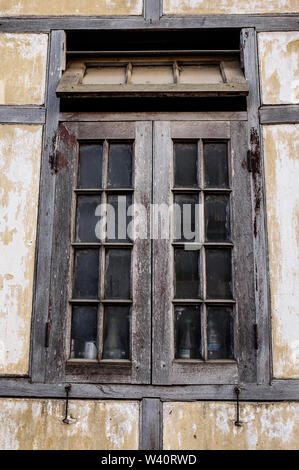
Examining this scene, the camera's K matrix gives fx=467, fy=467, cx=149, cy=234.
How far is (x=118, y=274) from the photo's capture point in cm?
303

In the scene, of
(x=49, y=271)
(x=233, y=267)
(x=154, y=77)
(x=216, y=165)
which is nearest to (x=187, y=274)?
(x=233, y=267)

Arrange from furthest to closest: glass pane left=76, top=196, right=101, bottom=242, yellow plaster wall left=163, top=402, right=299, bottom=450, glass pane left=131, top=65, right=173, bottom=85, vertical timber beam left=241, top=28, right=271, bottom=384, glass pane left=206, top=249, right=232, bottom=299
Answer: glass pane left=131, top=65, right=173, bottom=85 → glass pane left=76, top=196, right=101, bottom=242 → glass pane left=206, top=249, right=232, bottom=299 → vertical timber beam left=241, top=28, right=271, bottom=384 → yellow plaster wall left=163, top=402, right=299, bottom=450

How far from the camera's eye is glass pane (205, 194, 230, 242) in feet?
10.0

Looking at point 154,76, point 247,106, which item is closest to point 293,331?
point 247,106

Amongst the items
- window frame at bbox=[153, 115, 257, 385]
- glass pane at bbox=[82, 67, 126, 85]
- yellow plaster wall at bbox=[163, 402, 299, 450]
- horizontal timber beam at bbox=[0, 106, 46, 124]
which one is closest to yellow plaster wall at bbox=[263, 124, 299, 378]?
window frame at bbox=[153, 115, 257, 385]

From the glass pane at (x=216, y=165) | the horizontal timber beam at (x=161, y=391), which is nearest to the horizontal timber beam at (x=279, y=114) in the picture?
the glass pane at (x=216, y=165)

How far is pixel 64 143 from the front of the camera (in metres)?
3.19

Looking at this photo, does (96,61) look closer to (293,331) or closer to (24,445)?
(293,331)

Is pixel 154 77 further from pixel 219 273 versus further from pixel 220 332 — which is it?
pixel 220 332

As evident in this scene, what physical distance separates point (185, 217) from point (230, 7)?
1.58 metres

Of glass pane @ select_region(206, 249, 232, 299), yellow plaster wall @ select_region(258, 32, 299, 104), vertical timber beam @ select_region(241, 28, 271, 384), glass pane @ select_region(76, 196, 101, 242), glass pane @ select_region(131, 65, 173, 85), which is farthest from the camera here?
glass pane @ select_region(131, 65, 173, 85)

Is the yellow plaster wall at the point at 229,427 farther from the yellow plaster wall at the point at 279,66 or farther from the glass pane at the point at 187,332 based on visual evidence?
the yellow plaster wall at the point at 279,66

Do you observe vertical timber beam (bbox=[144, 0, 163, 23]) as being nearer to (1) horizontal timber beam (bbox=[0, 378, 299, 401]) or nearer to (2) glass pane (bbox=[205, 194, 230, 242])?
(2) glass pane (bbox=[205, 194, 230, 242])

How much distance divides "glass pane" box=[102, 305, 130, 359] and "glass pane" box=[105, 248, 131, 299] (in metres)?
0.09
